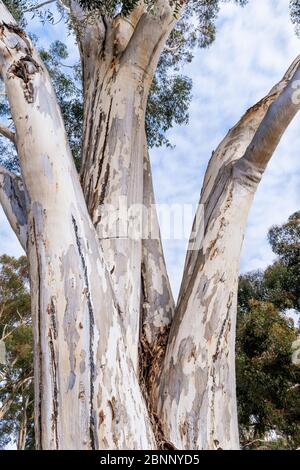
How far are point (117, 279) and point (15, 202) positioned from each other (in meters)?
0.62

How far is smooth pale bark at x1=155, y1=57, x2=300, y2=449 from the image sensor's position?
1.77m

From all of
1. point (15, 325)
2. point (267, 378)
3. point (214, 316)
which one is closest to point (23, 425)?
point (15, 325)

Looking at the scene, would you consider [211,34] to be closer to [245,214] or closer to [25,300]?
[245,214]

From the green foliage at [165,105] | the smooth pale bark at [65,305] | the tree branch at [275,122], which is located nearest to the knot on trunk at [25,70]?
the smooth pale bark at [65,305]

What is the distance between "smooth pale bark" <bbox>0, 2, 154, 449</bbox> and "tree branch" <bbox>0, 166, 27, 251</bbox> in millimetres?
250

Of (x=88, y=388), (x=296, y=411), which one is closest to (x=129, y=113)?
(x=88, y=388)

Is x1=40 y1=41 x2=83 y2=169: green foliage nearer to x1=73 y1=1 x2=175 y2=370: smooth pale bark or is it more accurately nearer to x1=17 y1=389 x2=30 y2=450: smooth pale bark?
x1=73 y1=1 x2=175 y2=370: smooth pale bark

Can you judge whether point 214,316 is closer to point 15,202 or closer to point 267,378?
point 15,202

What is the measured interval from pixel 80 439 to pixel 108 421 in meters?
0.10

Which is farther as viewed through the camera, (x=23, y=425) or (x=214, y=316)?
(x=23, y=425)

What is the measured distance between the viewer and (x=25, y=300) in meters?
10.3

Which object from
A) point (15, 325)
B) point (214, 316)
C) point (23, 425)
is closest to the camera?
point (214, 316)

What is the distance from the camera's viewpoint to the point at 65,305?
5.38 ft

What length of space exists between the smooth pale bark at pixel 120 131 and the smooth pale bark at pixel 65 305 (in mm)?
252
